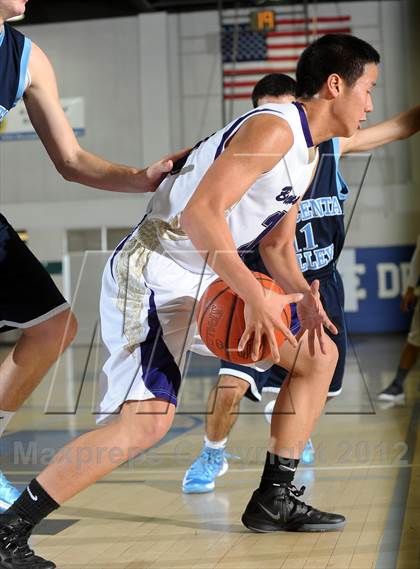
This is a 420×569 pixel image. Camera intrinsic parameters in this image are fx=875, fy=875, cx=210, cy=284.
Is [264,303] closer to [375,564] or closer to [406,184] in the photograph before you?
[375,564]

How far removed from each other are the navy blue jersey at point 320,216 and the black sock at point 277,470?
3.67ft

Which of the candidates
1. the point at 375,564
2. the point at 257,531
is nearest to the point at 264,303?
the point at 375,564

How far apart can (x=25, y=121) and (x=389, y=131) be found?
11.7 metres

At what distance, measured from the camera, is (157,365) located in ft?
8.20

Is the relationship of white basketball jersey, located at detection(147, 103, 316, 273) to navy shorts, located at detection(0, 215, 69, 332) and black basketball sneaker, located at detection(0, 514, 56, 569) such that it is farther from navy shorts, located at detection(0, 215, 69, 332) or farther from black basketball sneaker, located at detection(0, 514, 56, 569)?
black basketball sneaker, located at detection(0, 514, 56, 569)

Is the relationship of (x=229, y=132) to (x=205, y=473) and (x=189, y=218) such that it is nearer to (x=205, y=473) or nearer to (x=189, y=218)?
(x=189, y=218)

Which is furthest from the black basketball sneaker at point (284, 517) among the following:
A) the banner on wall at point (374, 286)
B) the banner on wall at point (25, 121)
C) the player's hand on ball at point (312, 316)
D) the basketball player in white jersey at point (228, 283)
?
the banner on wall at point (25, 121)

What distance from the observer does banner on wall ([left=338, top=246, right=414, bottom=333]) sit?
1394 cm

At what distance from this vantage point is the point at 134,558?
2.67 m

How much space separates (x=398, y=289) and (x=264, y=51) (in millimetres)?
4394

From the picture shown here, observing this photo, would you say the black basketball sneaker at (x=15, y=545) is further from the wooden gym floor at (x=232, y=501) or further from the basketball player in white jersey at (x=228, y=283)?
the wooden gym floor at (x=232, y=501)

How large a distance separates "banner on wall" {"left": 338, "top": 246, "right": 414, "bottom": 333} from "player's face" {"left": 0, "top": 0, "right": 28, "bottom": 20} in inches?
455

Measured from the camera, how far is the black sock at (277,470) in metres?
2.96

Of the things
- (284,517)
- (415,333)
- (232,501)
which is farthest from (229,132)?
(415,333)
